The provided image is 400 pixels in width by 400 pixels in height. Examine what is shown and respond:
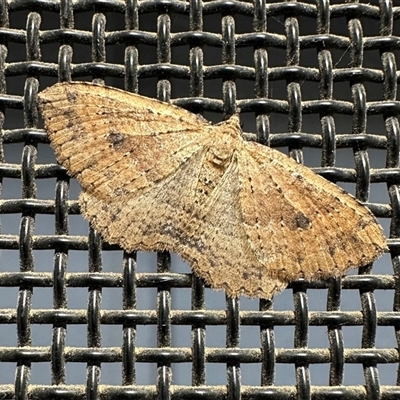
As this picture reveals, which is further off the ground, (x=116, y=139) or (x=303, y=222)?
(x=116, y=139)

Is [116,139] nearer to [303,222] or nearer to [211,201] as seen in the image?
[211,201]

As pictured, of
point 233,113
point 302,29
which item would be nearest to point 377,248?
point 233,113

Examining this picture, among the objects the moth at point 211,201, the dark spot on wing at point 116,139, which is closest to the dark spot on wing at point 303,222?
the moth at point 211,201

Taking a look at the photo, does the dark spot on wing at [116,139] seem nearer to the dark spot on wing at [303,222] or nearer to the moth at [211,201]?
the moth at [211,201]

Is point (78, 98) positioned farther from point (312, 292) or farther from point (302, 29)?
point (312, 292)

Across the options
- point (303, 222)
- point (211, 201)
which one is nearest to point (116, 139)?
point (211, 201)

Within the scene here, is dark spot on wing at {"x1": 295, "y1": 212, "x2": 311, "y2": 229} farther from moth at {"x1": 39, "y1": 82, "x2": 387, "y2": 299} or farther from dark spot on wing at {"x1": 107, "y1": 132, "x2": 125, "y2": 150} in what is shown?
dark spot on wing at {"x1": 107, "y1": 132, "x2": 125, "y2": 150}

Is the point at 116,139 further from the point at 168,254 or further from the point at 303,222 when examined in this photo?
the point at 303,222

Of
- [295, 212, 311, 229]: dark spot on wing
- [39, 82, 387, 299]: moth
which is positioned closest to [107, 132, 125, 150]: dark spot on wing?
[39, 82, 387, 299]: moth

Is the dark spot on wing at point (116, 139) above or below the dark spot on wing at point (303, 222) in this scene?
above
